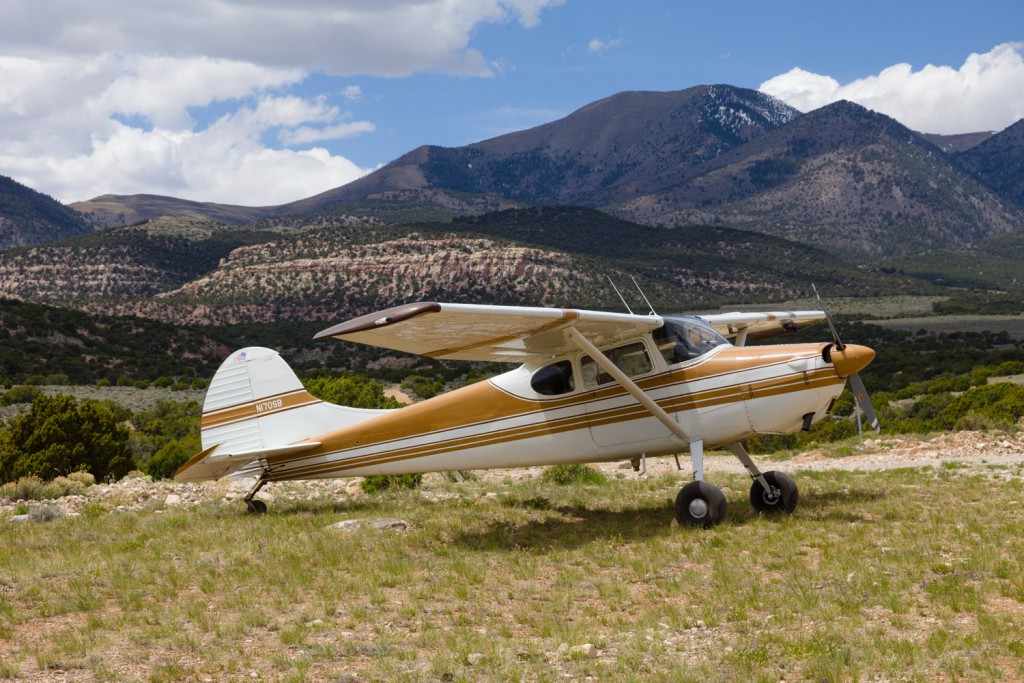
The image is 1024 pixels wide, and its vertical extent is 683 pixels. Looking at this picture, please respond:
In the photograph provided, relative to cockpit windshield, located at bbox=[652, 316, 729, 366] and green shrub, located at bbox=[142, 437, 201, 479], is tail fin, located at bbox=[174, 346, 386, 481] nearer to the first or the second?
cockpit windshield, located at bbox=[652, 316, 729, 366]

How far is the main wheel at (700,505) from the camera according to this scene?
10203mm

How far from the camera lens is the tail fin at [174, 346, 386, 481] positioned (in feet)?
41.7

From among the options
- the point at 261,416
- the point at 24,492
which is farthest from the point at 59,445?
the point at 261,416

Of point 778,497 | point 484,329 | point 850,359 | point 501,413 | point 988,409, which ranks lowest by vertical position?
point 988,409

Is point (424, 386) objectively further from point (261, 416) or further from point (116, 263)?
point (116, 263)

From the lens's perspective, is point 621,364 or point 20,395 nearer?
point 621,364

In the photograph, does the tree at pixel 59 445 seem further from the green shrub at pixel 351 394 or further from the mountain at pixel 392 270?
the mountain at pixel 392 270

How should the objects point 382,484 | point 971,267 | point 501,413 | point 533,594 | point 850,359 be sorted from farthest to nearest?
point 971,267 → point 382,484 → point 501,413 → point 850,359 → point 533,594

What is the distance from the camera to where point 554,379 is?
1138 centimetres

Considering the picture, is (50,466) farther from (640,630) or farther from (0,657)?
(640,630)

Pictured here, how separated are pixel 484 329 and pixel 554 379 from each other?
1.97m

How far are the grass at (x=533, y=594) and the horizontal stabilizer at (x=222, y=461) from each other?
2.09 feet

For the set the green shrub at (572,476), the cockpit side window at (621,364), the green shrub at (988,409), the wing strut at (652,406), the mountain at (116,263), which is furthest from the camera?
the mountain at (116,263)

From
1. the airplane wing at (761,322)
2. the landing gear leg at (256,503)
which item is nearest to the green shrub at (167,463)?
the landing gear leg at (256,503)
